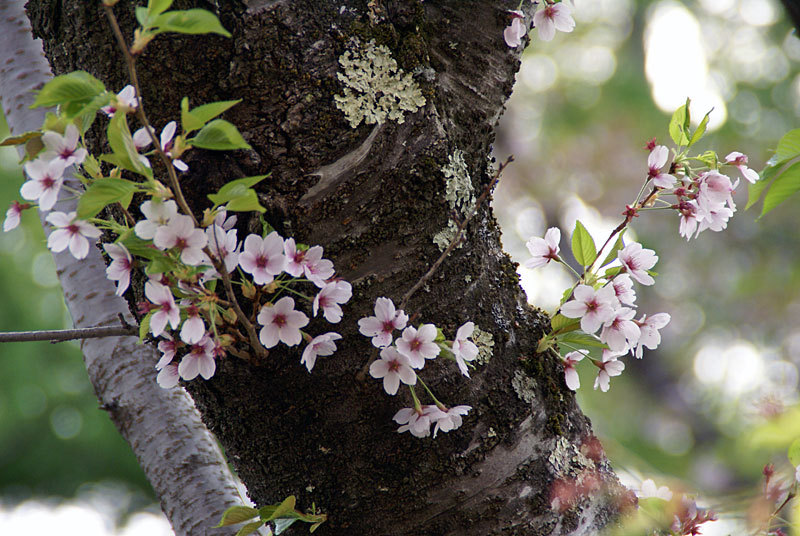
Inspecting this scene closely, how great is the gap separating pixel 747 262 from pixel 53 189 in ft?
28.8

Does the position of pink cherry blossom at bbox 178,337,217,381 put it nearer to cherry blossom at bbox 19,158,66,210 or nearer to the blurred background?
cherry blossom at bbox 19,158,66,210

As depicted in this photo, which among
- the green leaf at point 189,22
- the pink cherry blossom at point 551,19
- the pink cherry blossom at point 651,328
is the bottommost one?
the pink cherry blossom at point 651,328

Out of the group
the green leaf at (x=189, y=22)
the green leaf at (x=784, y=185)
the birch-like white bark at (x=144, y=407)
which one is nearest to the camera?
the green leaf at (x=189, y=22)

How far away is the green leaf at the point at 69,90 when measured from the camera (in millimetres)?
645

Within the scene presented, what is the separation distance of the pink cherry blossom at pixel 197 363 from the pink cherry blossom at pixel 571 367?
63 centimetres

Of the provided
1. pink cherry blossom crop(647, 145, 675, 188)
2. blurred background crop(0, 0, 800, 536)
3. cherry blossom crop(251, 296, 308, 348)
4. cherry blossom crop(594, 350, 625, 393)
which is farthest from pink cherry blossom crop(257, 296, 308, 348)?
blurred background crop(0, 0, 800, 536)

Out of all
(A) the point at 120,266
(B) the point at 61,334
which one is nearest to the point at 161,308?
(A) the point at 120,266

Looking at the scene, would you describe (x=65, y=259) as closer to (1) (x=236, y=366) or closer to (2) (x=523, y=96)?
(1) (x=236, y=366)

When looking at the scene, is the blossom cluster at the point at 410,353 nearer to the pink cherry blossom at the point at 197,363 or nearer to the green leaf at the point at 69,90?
the pink cherry blossom at the point at 197,363

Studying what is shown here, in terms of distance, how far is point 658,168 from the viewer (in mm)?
1109

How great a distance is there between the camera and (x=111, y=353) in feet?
4.86

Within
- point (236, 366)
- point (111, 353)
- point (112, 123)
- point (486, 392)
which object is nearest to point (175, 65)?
point (112, 123)

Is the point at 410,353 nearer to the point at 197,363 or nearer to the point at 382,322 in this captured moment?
the point at 382,322

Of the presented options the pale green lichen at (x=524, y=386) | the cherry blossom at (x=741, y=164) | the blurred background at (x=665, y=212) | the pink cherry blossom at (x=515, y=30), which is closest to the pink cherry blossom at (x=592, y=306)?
the pale green lichen at (x=524, y=386)
